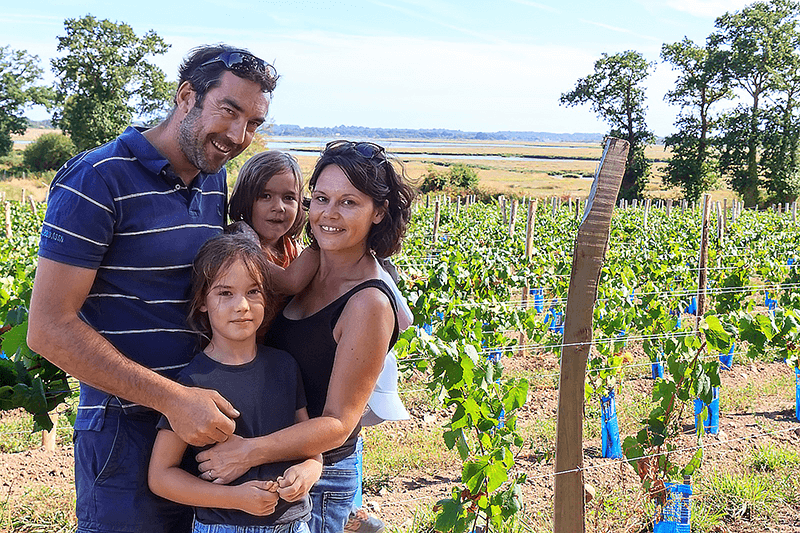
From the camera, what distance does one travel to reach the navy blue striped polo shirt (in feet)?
5.88

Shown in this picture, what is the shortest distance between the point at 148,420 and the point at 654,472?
2.49 metres

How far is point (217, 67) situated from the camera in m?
2.00

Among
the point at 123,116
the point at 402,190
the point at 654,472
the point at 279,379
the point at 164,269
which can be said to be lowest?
the point at 654,472

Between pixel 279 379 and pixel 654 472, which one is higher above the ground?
pixel 279 379

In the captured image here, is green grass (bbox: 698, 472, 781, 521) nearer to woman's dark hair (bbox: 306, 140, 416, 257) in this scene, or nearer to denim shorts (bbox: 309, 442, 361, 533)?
denim shorts (bbox: 309, 442, 361, 533)

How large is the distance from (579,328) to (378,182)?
1025mm

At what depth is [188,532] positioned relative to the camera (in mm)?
2107

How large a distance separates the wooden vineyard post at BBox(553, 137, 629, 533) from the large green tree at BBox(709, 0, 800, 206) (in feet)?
141

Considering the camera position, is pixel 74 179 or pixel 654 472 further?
pixel 654 472

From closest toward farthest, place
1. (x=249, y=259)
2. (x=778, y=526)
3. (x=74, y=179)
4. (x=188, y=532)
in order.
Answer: (x=74, y=179) < (x=249, y=259) < (x=188, y=532) < (x=778, y=526)

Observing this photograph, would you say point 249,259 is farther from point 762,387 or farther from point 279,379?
point 762,387

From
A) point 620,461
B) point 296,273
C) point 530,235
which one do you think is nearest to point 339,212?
point 296,273

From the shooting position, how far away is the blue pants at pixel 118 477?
6.41ft

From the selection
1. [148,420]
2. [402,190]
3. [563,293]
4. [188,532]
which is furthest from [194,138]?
[563,293]
